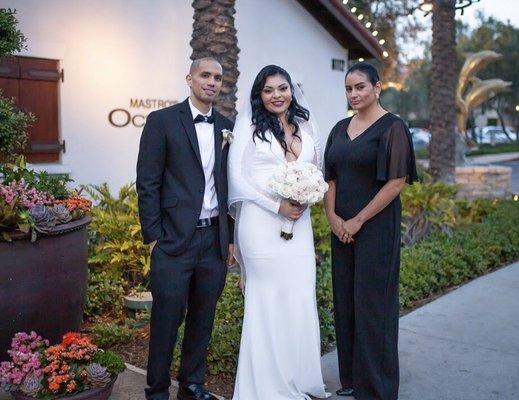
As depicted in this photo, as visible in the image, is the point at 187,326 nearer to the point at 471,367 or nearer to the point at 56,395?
the point at 56,395

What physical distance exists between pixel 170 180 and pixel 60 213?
1038 mm

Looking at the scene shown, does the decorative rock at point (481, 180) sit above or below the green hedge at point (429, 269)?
above

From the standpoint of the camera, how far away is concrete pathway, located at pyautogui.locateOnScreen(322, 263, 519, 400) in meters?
4.21

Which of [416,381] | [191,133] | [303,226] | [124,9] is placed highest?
[124,9]

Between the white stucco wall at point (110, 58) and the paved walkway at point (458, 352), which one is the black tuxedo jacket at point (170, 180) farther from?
the white stucco wall at point (110, 58)

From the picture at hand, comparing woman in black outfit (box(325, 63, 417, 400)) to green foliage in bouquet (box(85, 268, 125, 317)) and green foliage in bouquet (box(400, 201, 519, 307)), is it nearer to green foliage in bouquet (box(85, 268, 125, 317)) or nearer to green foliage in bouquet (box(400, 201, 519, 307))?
green foliage in bouquet (box(400, 201, 519, 307))

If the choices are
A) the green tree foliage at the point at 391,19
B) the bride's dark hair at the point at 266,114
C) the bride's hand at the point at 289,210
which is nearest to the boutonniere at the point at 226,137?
the bride's dark hair at the point at 266,114

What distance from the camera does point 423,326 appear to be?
18.1 feet

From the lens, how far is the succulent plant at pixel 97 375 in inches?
138

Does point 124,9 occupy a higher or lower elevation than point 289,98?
higher

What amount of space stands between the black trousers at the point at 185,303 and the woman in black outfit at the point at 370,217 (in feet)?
2.74

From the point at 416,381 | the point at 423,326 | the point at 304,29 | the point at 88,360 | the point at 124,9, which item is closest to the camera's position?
the point at 88,360

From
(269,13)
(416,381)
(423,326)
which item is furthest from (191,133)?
(269,13)

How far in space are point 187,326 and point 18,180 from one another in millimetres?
1717
